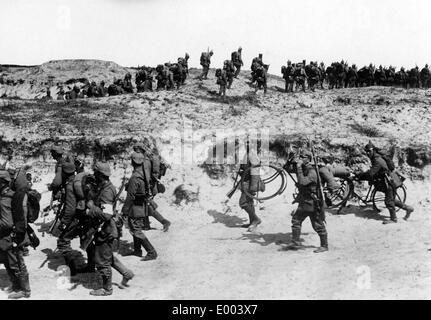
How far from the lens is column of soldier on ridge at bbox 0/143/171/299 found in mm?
7094

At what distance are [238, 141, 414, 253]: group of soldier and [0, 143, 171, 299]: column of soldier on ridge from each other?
2515 millimetres

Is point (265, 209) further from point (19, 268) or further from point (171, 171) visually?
point (19, 268)

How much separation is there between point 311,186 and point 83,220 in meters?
4.17

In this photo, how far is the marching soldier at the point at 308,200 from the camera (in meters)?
9.12

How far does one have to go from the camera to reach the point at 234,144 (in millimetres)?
14516

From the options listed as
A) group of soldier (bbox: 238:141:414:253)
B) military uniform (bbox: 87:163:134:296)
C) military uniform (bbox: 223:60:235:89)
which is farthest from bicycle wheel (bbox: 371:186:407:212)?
military uniform (bbox: 223:60:235:89)

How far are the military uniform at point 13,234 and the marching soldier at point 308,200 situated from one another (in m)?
4.85

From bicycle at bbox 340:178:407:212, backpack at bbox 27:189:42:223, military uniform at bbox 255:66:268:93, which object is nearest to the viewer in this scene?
backpack at bbox 27:189:42:223

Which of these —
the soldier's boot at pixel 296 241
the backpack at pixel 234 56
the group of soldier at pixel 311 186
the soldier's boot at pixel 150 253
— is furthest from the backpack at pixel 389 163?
the backpack at pixel 234 56

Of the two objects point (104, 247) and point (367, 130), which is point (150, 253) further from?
point (367, 130)

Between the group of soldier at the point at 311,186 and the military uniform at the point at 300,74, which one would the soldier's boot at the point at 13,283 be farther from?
the military uniform at the point at 300,74

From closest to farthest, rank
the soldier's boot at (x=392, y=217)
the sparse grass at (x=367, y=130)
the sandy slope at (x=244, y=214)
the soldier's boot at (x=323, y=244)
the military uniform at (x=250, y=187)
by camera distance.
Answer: the sandy slope at (x=244, y=214), the soldier's boot at (x=323, y=244), the military uniform at (x=250, y=187), the soldier's boot at (x=392, y=217), the sparse grass at (x=367, y=130)

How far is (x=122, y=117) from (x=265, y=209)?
6.99 m

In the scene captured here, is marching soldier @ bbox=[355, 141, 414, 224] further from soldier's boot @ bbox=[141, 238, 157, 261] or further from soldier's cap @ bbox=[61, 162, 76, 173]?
soldier's cap @ bbox=[61, 162, 76, 173]
